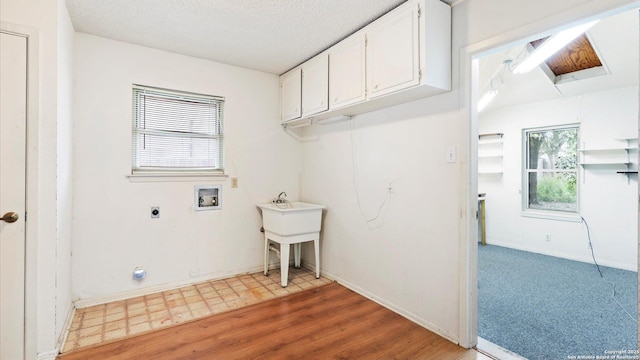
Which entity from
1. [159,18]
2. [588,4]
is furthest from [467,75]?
[159,18]

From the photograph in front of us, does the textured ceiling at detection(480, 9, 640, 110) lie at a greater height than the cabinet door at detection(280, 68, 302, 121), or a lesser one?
greater

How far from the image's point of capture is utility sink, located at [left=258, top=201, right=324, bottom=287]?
309 cm

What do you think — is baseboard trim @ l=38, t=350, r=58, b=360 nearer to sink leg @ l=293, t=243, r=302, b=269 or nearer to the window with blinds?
the window with blinds

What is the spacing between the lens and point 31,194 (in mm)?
1797

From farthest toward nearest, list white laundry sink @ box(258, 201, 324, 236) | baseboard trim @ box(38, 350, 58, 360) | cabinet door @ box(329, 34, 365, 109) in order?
white laundry sink @ box(258, 201, 324, 236)
cabinet door @ box(329, 34, 365, 109)
baseboard trim @ box(38, 350, 58, 360)

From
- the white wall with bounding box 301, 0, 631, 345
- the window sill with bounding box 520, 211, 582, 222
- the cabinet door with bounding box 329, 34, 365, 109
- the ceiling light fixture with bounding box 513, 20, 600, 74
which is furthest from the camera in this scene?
the window sill with bounding box 520, 211, 582, 222

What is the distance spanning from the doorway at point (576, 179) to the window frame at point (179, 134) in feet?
9.66

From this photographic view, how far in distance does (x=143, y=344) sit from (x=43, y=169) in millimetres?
1346

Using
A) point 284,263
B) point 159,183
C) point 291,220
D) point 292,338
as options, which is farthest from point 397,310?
point 159,183

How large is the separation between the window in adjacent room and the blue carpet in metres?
0.97

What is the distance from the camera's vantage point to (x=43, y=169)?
1.84m

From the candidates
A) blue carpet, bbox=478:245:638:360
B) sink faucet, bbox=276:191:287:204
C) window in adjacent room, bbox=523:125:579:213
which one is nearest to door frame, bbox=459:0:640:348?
blue carpet, bbox=478:245:638:360

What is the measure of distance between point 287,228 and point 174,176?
131 cm

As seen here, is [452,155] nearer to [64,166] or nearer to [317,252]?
[317,252]
